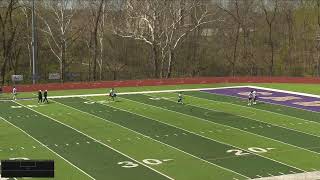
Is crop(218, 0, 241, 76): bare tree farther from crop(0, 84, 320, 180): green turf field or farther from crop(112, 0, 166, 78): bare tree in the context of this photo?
crop(0, 84, 320, 180): green turf field

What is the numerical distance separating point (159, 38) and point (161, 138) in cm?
3471

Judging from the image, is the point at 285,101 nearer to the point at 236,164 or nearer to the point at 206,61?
the point at 236,164

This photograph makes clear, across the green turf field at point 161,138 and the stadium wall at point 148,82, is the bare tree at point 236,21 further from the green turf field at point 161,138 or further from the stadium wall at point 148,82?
the green turf field at point 161,138

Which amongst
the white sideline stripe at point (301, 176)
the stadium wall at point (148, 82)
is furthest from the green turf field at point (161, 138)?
the stadium wall at point (148, 82)

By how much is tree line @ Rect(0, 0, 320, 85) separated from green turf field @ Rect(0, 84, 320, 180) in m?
20.7

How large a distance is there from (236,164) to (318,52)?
5336 centimetres

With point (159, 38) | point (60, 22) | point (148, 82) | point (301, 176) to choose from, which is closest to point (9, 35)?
point (60, 22)

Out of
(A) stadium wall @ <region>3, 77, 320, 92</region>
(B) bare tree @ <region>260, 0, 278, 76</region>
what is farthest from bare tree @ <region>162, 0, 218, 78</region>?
(B) bare tree @ <region>260, 0, 278, 76</region>

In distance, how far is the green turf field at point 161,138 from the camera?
2131 centimetres

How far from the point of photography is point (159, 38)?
60688 mm

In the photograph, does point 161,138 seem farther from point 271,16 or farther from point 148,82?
point 271,16

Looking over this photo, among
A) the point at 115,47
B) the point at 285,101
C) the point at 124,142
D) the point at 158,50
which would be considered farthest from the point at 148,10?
the point at 124,142

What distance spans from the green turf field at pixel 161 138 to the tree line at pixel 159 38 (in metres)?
20.7

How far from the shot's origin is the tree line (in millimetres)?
60406
